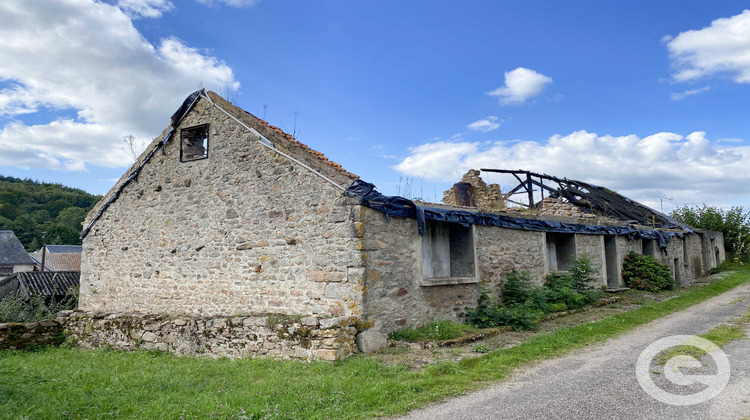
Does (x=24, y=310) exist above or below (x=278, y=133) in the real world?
below

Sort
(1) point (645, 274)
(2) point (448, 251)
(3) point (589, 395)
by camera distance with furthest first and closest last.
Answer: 1. (1) point (645, 274)
2. (2) point (448, 251)
3. (3) point (589, 395)

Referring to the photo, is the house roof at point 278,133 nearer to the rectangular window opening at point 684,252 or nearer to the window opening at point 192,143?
the window opening at point 192,143

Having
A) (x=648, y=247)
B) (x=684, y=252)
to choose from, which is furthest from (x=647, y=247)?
(x=684, y=252)

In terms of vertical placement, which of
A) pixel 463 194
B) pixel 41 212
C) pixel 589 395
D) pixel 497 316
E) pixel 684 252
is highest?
pixel 41 212

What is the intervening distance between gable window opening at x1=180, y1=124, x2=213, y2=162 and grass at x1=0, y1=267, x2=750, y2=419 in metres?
4.82

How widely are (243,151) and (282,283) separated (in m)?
2.98

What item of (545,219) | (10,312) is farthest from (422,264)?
(10,312)

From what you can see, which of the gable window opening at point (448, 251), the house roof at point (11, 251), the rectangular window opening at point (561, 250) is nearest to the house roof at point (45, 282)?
the gable window opening at point (448, 251)

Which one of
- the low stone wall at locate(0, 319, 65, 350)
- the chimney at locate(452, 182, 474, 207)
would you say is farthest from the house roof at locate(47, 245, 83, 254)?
the chimney at locate(452, 182, 474, 207)

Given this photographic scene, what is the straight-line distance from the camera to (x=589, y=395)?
16.4 ft

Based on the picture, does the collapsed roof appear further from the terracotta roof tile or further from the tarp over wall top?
the terracotta roof tile

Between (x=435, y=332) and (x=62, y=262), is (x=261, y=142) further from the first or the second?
(x=62, y=262)

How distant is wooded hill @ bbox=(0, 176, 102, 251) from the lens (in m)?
56.0

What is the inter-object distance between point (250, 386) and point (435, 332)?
3.61 metres
